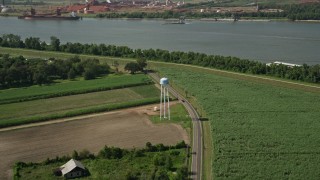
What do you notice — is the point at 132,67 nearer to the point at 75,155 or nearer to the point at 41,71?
the point at 41,71

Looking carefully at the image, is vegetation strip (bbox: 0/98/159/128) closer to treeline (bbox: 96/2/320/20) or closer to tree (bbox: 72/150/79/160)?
tree (bbox: 72/150/79/160)

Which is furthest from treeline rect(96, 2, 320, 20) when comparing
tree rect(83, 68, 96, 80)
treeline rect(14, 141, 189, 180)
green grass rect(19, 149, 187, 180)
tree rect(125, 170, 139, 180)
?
tree rect(125, 170, 139, 180)

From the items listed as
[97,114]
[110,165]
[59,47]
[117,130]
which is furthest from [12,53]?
[110,165]

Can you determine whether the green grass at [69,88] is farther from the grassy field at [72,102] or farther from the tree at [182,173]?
the tree at [182,173]

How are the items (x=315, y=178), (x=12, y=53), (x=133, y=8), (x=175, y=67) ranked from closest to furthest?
(x=315, y=178) < (x=175, y=67) < (x=12, y=53) < (x=133, y=8)

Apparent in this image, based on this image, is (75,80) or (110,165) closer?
(110,165)

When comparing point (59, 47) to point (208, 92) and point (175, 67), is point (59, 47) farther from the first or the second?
point (208, 92)

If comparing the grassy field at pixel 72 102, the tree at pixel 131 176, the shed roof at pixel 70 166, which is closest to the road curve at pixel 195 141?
the tree at pixel 131 176
